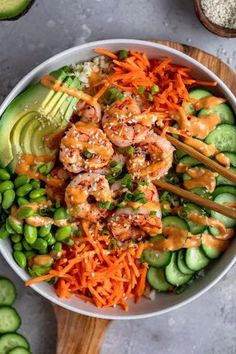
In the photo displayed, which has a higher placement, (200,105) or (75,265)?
(200,105)

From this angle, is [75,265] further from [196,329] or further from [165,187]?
[196,329]

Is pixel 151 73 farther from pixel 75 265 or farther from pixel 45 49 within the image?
pixel 75 265

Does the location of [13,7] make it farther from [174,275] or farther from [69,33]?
[174,275]

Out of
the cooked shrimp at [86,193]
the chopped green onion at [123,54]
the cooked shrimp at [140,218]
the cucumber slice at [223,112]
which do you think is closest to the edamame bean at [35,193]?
the cooked shrimp at [86,193]

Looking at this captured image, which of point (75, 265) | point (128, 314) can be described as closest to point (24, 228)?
point (75, 265)

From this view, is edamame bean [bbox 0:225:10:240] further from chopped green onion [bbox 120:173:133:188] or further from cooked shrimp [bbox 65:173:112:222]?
chopped green onion [bbox 120:173:133:188]

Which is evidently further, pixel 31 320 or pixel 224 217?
pixel 31 320

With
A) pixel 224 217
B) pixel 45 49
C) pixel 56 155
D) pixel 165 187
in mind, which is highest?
pixel 45 49
